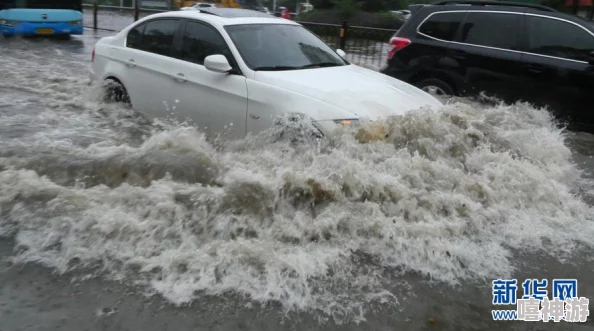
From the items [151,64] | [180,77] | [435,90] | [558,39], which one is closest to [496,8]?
[558,39]

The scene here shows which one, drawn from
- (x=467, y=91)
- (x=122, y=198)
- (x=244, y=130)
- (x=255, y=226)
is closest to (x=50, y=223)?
(x=122, y=198)

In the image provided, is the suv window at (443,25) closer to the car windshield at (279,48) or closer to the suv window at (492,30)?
the suv window at (492,30)

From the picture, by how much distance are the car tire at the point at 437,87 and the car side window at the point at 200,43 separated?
3.50 m

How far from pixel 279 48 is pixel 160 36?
1696 millimetres

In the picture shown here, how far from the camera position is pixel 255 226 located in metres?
4.26

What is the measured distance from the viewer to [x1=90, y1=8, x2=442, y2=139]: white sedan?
5211 millimetres

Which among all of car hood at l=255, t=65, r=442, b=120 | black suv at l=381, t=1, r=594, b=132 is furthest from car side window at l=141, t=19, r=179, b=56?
black suv at l=381, t=1, r=594, b=132

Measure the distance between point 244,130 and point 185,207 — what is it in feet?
4.65

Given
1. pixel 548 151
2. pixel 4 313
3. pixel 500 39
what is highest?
pixel 500 39

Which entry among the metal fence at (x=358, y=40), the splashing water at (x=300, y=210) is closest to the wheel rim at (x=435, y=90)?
the splashing water at (x=300, y=210)

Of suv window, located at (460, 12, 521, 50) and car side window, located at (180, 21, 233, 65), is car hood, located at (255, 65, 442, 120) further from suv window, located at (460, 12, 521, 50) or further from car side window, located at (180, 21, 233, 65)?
suv window, located at (460, 12, 521, 50)

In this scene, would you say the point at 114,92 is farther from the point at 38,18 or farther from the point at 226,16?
the point at 38,18

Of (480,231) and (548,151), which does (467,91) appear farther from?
(480,231)

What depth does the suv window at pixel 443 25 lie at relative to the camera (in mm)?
8180
